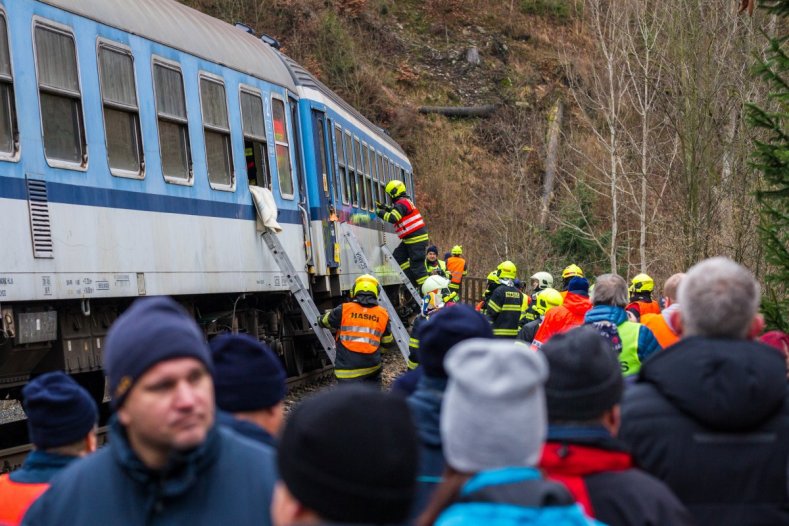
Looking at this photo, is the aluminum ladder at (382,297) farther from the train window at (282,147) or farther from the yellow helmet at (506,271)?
the train window at (282,147)

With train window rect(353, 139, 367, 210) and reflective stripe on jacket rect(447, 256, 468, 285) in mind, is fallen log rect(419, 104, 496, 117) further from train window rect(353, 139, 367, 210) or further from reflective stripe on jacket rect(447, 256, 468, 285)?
train window rect(353, 139, 367, 210)

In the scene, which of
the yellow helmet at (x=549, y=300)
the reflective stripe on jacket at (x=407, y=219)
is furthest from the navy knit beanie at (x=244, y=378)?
the reflective stripe on jacket at (x=407, y=219)

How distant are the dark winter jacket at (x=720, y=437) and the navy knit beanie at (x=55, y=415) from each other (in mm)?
1809

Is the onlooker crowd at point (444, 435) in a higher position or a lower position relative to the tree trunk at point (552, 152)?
lower

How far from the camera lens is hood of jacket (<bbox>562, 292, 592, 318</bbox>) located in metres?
8.98

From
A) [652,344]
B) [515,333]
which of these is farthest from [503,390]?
[515,333]

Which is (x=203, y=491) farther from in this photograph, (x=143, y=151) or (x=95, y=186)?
(x=143, y=151)

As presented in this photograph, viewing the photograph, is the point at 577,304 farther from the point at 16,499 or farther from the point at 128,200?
the point at 16,499

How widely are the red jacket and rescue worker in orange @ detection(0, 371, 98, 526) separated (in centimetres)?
549

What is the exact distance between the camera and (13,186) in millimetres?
8539

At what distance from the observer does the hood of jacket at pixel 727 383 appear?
3547mm

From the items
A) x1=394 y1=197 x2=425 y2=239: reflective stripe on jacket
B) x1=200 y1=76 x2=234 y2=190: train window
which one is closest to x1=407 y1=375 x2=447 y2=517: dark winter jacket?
x1=200 y1=76 x2=234 y2=190: train window

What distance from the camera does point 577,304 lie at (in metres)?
9.03

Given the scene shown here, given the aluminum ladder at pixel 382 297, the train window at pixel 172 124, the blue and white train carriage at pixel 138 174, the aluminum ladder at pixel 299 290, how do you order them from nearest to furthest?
the blue and white train carriage at pixel 138 174 < the train window at pixel 172 124 < the aluminum ladder at pixel 299 290 < the aluminum ladder at pixel 382 297
